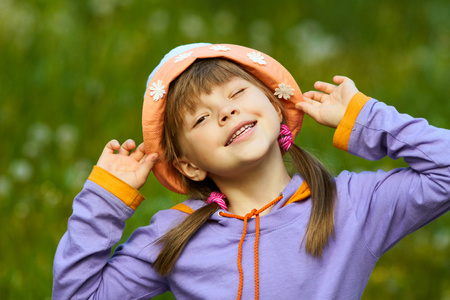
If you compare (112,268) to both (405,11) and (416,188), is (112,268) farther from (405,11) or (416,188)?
(405,11)

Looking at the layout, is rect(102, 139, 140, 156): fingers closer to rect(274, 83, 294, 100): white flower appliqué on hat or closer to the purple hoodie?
the purple hoodie

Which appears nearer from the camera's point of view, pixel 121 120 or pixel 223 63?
pixel 223 63

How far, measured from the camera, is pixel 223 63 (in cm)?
217

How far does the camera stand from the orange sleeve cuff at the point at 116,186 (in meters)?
2.11

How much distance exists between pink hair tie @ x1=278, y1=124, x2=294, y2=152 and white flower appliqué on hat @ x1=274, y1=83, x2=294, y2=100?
0.10m

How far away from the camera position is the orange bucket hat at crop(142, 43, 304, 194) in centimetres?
216

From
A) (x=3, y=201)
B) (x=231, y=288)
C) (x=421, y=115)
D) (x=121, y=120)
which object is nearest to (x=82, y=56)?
(x=121, y=120)

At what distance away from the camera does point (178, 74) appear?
2152mm

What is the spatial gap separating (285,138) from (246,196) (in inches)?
9.3

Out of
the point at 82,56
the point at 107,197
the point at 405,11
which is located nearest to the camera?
the point at 107,197

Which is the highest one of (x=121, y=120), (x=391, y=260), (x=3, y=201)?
(x=121, y=120)

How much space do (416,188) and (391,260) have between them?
1.21 meters

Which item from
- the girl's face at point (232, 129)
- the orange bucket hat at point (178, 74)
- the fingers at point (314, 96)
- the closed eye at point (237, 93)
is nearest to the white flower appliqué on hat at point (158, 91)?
the orange bucket hat at point (178, 74)

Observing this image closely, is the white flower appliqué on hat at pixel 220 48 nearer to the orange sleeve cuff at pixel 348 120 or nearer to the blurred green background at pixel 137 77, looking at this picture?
the orange sleeve cuff at pixel 348 120
